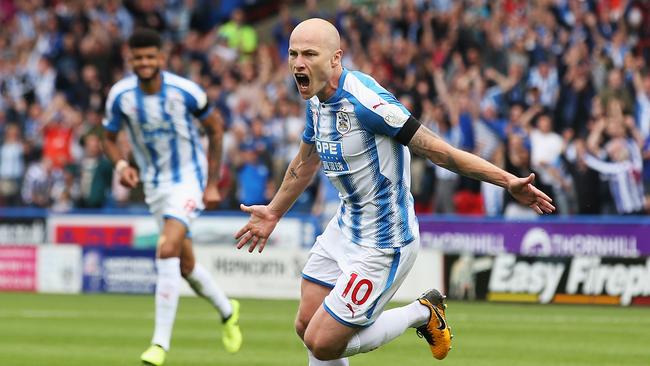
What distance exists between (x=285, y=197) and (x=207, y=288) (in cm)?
331

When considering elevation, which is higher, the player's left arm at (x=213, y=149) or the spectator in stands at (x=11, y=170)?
the player's left arm at (x=213, y=149)

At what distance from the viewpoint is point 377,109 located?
711 centimetres

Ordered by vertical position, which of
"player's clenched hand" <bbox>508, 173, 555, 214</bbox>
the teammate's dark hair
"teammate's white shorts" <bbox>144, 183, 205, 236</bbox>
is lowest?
"teammate's white shorts" <bbox>144, 183, 205, 236</bbox>

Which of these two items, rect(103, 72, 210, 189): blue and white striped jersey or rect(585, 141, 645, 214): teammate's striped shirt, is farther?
rect(585, 141, 645, 214): teammate's striped shirt

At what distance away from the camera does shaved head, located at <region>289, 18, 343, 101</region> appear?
7078 mm

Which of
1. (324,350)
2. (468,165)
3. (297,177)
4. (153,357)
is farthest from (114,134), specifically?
(468,165)

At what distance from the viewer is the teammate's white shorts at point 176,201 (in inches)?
424

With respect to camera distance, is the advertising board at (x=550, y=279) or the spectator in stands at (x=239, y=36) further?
the spectator in stands at (x=239, y=36)

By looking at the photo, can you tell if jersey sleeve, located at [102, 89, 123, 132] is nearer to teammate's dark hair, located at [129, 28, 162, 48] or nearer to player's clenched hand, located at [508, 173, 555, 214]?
teammate's dark hair, located at [129, 28, 162, 48]

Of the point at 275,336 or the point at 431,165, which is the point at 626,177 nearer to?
the point at 431,165

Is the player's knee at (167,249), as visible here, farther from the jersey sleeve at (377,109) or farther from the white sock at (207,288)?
the jersey sleeve at (377,109)

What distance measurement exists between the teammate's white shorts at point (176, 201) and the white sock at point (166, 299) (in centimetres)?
46

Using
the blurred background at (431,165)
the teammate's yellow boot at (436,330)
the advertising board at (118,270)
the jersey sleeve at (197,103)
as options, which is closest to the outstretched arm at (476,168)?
the teammate's yellow boot at (436,330)

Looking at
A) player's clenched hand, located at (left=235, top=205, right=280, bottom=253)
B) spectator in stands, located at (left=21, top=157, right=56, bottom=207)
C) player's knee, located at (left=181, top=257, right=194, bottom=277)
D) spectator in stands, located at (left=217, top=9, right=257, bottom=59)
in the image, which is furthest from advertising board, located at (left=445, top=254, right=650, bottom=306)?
player's clenched hand, located at (left=235, top=205, right=280, bottom=253)
